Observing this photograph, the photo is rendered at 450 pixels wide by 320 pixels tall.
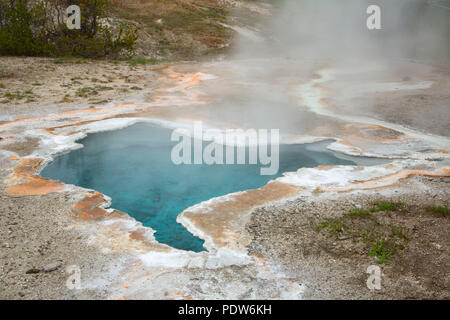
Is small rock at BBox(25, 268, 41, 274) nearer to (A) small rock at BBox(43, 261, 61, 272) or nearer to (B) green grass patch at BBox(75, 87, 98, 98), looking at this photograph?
(A) small rock at BBox(43, 261, 61, 272)

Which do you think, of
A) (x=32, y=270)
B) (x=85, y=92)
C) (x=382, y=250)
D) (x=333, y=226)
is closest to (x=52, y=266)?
(x=32, y=270)

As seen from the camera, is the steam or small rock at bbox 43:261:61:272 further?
the steam

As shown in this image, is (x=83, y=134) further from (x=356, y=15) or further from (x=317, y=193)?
(x=356, y=15)

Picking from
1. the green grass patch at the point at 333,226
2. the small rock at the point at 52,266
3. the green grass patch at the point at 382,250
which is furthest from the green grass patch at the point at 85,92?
the green grass patch at the point at 382,250

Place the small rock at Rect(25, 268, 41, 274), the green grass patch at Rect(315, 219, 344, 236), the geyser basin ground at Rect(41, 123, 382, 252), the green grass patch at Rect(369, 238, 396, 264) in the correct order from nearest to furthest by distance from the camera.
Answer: the small rock at Rect(25, 268, 41, 274) → the green grass patch at Rect(369, 238, 396, 264) → the green grass patch at Rect(315, 219, 344, 236) → the geyser basin ground at Rect(41, 123, 382, 252)

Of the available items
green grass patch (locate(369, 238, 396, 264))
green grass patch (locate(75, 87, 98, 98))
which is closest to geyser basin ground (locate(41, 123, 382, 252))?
green grass patch (locate(369, 238, 396, 264))

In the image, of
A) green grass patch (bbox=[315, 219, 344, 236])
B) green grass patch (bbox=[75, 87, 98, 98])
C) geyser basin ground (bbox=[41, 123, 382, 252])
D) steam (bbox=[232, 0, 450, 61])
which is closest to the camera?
green grass patch (bbox=[315, 219, 344, 236])

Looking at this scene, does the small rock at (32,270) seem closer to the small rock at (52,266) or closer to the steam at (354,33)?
the small rock at (52,266)

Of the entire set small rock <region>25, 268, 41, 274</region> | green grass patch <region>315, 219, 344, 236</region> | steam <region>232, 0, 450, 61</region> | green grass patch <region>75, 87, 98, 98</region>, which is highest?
steam <region>232, 0, 450, 61</region>
